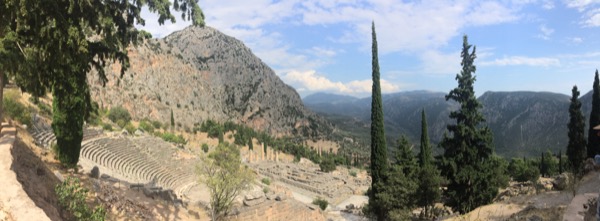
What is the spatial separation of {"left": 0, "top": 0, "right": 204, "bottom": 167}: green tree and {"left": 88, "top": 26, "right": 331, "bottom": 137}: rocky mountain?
9163cm

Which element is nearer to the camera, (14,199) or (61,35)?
(14,199)

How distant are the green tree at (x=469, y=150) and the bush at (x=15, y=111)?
1140 inches

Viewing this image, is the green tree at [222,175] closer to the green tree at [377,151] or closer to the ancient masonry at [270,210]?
the ancient masonry at [270,210]

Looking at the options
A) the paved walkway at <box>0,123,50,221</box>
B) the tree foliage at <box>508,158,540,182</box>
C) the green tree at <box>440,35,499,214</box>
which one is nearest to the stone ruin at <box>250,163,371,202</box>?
the tree foliage at <box>508,158,540,182</box>

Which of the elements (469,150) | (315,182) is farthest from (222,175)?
(315,182)

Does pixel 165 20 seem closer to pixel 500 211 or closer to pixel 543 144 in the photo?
pixel 500 211

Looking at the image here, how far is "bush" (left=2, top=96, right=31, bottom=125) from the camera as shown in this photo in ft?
66.9

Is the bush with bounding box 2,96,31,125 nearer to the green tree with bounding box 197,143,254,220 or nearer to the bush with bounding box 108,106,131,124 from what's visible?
the green tree with bounding box 197,143,254,220

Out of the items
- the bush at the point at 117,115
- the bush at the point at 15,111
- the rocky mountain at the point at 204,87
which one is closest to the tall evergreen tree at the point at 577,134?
the bush at the point at 15,111

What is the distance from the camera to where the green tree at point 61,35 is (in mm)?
7797

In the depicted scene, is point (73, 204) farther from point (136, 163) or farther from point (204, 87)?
point (204, 87)

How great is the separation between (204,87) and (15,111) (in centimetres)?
12263

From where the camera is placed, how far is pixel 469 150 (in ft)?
81.9

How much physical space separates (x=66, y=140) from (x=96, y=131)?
24.2 metres
